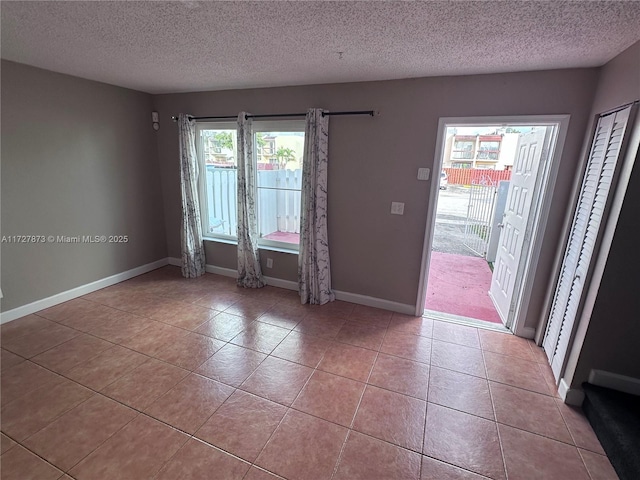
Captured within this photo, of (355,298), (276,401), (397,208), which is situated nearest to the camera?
(276,401)

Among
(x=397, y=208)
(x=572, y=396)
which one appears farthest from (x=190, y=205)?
(x=572, y=396)

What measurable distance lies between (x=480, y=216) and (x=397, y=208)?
3479 mm

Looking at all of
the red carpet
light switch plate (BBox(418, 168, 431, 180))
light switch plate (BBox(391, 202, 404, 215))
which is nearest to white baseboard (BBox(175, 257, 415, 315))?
the red carpet

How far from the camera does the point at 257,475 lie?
57.3 inches

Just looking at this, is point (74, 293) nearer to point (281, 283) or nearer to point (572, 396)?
point (281, 283)

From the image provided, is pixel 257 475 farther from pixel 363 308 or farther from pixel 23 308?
pixel 23 308

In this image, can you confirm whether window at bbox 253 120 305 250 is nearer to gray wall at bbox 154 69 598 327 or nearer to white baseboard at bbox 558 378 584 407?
gray wall at bbox 154 69 598 327

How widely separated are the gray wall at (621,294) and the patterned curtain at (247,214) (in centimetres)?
300

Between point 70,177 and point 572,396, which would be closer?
point 572,396

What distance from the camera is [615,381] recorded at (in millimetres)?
1825

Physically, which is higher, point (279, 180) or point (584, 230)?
point (279, 180)

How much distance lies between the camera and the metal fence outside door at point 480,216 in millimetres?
5304

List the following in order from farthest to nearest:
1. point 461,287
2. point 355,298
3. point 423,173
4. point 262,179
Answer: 1. point 461,287
2. point 262,179
3. point 355,298
4. point 423,173

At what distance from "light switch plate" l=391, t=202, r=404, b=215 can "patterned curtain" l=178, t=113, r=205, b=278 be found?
243 centimetres
